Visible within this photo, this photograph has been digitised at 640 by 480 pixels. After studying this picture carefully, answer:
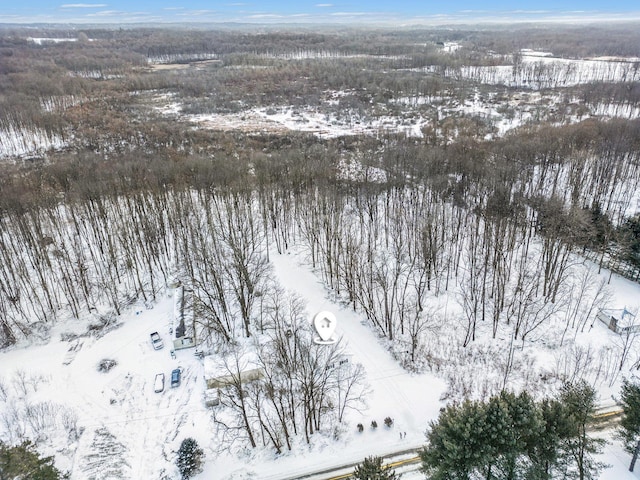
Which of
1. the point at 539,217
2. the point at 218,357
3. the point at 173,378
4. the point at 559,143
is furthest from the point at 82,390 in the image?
the point at 559,143

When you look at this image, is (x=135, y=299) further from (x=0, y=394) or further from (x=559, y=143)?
(x=559, y=143)

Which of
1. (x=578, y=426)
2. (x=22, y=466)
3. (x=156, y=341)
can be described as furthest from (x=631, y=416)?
(x=156, y=341)

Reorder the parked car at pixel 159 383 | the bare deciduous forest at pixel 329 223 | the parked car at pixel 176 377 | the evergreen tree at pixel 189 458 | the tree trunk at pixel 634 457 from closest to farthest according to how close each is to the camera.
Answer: the tree trunk at pixel 634 457 < the evergreen tree at pixel 189 458 < the parked car at pixel 159 383 < the parked car at pixel 176 377 < the bare deciduous forest at pixel 329 223

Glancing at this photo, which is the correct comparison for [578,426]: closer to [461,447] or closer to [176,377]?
[461,447]

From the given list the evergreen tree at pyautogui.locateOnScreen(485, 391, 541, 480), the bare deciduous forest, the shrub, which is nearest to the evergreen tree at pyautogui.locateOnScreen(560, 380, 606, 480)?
the evergreen tree at pyautogui.locateOnScreen(485, 391, 541, 480)

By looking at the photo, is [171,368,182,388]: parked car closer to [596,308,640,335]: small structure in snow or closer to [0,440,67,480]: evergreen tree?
[0,440,67,480]: evergreen tree

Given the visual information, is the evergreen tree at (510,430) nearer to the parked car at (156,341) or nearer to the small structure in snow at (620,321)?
the small structure in snow at (620,321)

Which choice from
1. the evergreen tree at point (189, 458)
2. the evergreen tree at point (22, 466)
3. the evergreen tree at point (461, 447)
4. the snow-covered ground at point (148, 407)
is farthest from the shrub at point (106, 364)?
the evergreen tree at point (461, 447)
